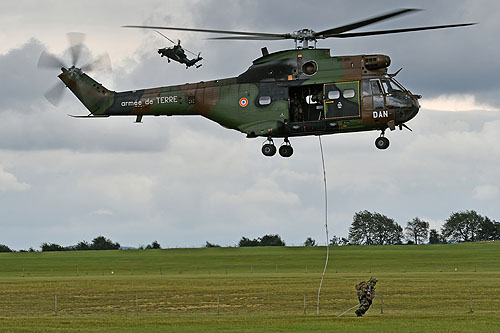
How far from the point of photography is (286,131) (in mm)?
43812

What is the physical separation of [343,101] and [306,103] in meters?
2.20

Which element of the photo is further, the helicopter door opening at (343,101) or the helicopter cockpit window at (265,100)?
the helicopter cockpit window at (265,100)

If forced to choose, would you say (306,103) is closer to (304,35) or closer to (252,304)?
(304,35)

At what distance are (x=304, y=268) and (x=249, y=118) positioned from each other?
11056 centimetres

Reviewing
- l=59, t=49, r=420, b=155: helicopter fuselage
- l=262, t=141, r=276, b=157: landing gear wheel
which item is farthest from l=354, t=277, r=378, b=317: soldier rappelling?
l=59, t=49, r=420, b=155: helicopter fuselage

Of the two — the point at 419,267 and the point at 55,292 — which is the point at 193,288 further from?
the point at 419,267

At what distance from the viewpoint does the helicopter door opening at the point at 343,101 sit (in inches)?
1682

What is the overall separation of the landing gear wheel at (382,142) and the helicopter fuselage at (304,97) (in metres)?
0.53

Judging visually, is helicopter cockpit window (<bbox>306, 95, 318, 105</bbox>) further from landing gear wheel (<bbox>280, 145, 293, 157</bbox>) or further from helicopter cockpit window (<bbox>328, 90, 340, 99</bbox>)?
landing gear wheel (<bbox>280, 145, 293, 157</bbox>)

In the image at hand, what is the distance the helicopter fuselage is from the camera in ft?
140

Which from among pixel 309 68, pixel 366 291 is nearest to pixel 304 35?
pixel 309 68

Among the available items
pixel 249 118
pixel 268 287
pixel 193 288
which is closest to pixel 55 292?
pixel 193 288

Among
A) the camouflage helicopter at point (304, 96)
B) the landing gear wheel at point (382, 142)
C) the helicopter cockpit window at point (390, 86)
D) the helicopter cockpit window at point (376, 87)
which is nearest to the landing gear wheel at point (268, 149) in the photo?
the camouflage helicopter at point (304, 96)

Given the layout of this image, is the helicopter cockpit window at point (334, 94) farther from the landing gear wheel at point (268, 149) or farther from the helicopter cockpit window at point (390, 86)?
the landing gear wheel at point (268, 149)
